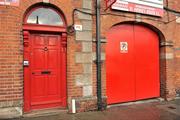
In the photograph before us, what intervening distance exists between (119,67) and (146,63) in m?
1.28

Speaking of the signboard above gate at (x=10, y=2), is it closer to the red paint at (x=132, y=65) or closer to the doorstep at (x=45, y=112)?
the doorstep at (x=45, y=112)

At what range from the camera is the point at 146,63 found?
27.3ft

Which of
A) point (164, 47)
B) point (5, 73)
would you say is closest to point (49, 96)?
point (5, 73)

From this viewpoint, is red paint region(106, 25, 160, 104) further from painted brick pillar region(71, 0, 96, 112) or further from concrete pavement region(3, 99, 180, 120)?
painted brick pillar region(71, 0, 96, 112)

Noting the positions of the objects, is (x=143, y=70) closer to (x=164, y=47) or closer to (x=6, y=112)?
(x=164, y=47)

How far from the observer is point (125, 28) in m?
7.85

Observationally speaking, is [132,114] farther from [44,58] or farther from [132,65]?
[44,58]

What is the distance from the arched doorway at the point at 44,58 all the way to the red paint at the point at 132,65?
5.54ft

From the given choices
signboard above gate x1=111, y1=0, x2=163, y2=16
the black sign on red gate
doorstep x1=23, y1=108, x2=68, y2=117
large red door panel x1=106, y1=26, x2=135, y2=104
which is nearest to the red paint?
large red door panel x1=106, y1=26, x2=135, y2=104

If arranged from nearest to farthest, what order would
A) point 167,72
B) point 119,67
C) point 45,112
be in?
1. point 45,112
2. point 119,67
3. point 167,72

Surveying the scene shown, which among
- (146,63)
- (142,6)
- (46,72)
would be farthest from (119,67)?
(46,72)

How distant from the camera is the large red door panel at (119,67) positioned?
7469mm

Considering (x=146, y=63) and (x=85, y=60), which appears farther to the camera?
(x=146, y=63)

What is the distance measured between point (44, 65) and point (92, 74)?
1.48 metres
